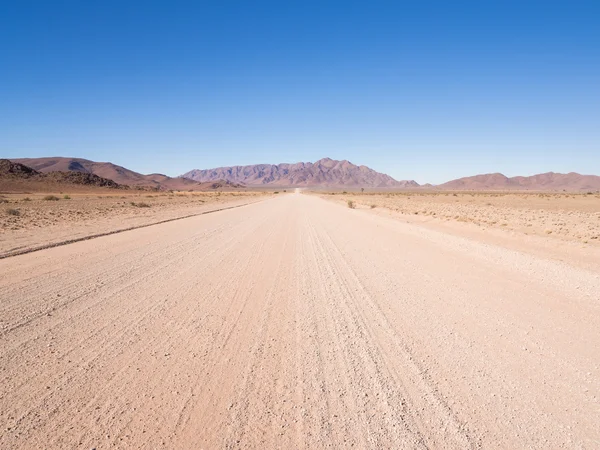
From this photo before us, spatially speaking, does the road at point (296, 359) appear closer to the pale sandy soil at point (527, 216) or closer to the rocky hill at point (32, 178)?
the pale sandy soil at point (527, 216)

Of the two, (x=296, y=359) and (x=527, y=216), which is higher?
(x=527, y=216)

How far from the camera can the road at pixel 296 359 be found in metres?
3.05

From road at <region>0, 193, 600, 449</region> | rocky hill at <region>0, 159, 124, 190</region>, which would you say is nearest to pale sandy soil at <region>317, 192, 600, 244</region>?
road at <region>0, 193, 600, 449</region>

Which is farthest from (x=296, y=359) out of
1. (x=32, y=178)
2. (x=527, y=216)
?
(x=32, y=178)

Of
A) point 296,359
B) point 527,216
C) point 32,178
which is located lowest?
point 296,359

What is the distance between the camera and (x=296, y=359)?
4.29 m

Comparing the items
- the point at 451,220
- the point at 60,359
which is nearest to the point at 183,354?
the point at 60,359

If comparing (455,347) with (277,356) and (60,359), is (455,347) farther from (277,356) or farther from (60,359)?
(60,359)

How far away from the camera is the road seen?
120 inches

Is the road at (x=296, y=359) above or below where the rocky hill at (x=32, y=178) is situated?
below

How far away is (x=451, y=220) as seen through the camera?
79.1 ft

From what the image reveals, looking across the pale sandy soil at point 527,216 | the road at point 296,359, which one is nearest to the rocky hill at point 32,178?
the pale sandy soil at point 527,216

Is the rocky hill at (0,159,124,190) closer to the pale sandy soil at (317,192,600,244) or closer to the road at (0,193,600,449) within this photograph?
the pale sandy soil at (317,192,600,244)

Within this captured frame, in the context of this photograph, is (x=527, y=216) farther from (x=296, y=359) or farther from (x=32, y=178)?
(x=32, y=178)
